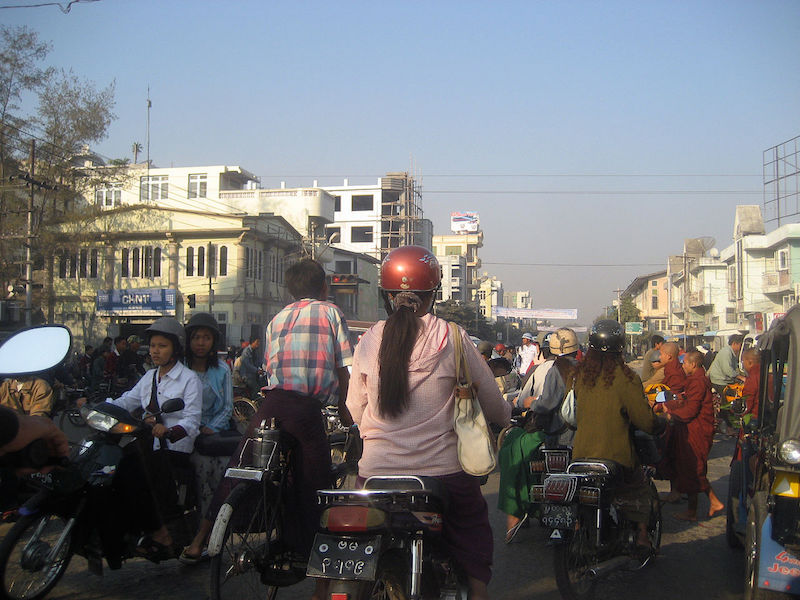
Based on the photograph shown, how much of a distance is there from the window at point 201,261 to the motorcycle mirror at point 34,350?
39319 mm

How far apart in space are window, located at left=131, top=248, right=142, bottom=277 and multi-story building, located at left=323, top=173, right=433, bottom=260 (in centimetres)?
4031

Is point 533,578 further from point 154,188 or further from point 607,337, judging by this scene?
point 154,188

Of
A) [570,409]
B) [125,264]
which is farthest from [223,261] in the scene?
[570,409]

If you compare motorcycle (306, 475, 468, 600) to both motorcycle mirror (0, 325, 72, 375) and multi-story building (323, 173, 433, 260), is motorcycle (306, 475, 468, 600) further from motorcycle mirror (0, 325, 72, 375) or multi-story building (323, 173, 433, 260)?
multi-story building (323, 173, 433, 260)

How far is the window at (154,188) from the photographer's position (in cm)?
6400

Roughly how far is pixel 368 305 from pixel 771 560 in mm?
61723

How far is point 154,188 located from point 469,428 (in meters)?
66.4

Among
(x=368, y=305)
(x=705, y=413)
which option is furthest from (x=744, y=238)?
(x=705, y=413)

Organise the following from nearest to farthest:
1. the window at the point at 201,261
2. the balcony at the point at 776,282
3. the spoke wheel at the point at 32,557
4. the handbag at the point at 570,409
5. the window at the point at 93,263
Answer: the spoke wheel at the point at 32,557
the handbag at the point at 570,409
the balcony at the point at 776,282
the window at the point at 201,261
the window at the point at 93,263

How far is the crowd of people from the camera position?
3.12 m

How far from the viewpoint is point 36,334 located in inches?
137

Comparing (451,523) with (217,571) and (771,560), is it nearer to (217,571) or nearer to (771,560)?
(217,571)

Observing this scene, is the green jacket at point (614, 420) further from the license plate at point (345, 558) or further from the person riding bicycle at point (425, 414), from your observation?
the license plate at point (345, 558)

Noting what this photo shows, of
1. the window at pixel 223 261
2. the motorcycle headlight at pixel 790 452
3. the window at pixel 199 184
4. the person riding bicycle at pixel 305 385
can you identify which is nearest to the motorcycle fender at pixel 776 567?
the motorcycle headlight at pixel 790 452
